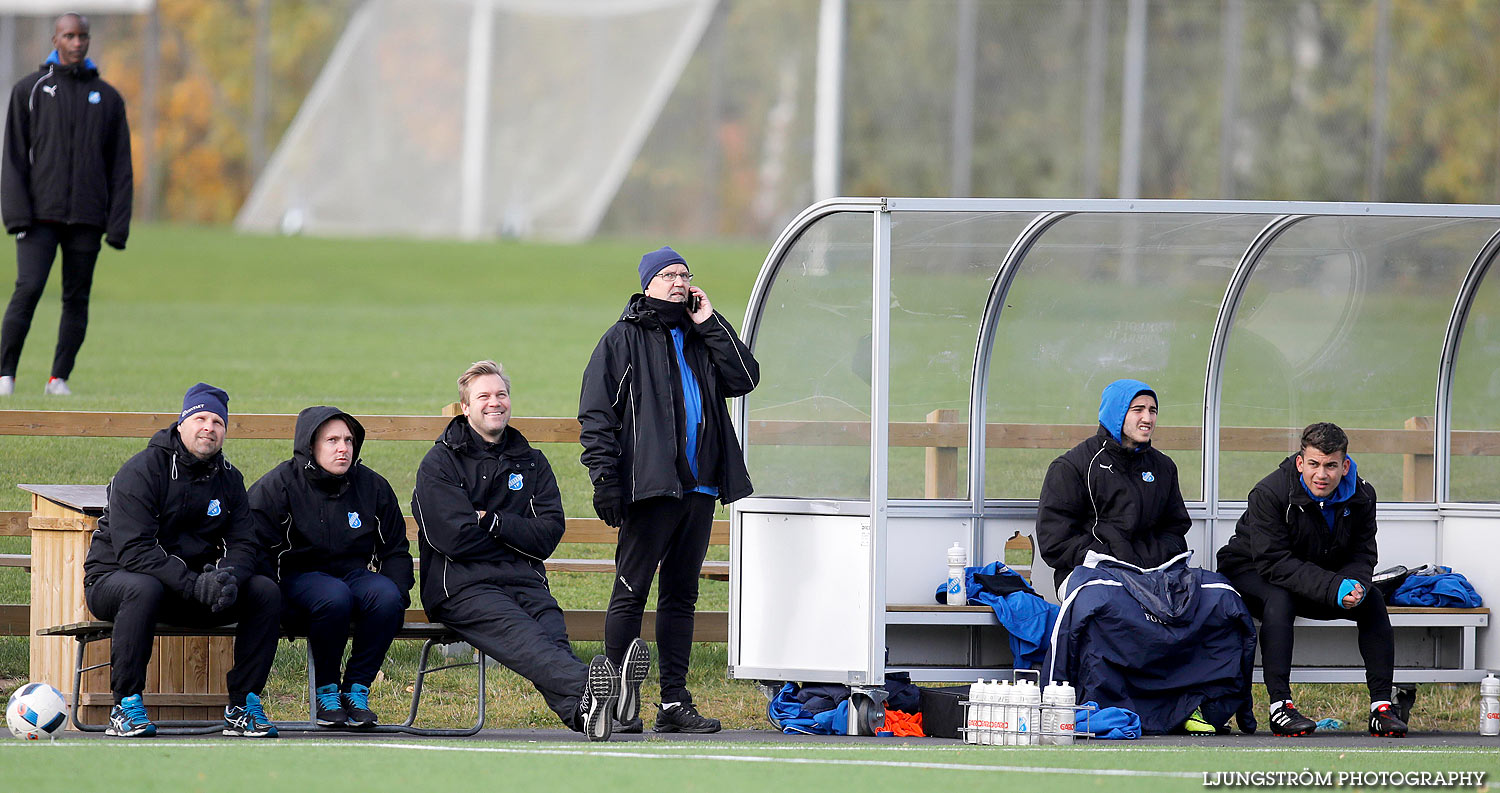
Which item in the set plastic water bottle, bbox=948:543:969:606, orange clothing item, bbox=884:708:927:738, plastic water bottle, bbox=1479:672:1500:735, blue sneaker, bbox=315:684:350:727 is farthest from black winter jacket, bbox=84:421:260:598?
plastic water bottle, bbox=1479:672:1500:735

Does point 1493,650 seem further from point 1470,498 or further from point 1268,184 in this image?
point 1268,184

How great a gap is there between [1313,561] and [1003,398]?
5.30ft

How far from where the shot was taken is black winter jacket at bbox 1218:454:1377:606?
322 inches

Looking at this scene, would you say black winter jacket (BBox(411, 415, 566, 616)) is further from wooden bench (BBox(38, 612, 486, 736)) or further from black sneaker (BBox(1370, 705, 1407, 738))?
black sneaker (BBox(1370, 705, 1407, 738))

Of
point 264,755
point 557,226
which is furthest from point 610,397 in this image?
point 557,226

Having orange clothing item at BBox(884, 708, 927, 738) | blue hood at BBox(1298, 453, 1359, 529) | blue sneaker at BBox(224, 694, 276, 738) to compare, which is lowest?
orange clothing item at BBox(884, 708, 927, 738)

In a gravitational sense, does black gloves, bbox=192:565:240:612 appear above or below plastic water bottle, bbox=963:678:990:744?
above

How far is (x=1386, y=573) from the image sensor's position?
8.62 meters

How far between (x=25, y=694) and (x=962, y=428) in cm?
431

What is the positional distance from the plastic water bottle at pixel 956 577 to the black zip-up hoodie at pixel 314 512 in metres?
2.41

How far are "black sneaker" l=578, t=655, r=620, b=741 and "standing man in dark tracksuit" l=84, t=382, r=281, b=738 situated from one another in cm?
124

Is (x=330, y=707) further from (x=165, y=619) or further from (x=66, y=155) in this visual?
(x=66, y=155)

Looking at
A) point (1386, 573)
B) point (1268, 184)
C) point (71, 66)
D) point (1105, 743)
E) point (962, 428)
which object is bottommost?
point (1105, 743)

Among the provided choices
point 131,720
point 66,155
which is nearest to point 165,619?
point 131,720
